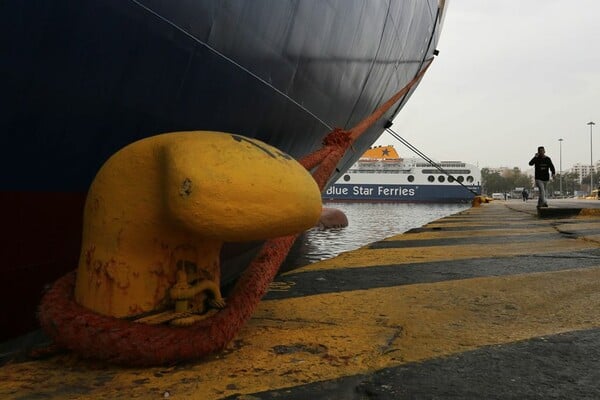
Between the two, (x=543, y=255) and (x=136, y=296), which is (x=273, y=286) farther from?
(x=543, y=255)

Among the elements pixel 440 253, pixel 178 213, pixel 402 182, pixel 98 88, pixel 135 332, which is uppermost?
pixel 402 182

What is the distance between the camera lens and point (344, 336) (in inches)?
77.4

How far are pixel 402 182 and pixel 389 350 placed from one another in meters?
52.3

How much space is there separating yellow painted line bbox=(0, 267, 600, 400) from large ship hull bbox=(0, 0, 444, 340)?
2.75 ft

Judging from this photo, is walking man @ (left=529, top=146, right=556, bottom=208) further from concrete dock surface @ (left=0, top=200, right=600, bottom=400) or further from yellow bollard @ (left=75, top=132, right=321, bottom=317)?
yellow bollard @ (left=75, top=132, right=321, bottom=317)

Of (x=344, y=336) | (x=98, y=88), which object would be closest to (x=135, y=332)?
(x=344, y=336)

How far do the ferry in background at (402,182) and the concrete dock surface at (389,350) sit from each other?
4829 cm

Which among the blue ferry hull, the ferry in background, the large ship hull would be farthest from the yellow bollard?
the blue ferry hull

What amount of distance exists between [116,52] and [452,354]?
195 centimetres

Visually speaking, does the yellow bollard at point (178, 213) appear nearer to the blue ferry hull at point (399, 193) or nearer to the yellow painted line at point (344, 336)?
the yellow painted line at point (344, 336)

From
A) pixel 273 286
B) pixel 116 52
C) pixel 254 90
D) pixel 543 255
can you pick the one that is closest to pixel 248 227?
pixel 116 52

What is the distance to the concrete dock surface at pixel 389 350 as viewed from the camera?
146 cm

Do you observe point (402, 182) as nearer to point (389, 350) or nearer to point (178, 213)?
point (389, 350)

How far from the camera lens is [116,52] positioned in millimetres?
2268
